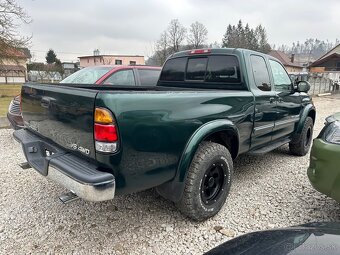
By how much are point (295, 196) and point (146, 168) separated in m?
2.44

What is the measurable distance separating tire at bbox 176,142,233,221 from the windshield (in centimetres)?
391

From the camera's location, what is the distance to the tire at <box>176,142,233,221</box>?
2.79 m

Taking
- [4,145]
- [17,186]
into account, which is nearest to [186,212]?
[17,186]

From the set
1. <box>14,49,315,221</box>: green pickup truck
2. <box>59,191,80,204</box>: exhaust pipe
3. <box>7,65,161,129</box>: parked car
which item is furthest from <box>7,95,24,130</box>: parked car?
<box>59,191,80,204</box>: exhaust pipe

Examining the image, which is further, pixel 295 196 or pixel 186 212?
pixel 295 196

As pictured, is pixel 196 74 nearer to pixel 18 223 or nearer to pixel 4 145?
pixel 18 223

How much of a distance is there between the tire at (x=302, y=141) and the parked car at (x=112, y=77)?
3.40m

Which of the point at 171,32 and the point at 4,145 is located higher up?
the point at 171,32

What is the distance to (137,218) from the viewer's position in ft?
10.2

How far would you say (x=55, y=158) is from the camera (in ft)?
8.00

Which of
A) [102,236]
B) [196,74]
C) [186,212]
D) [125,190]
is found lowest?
[102,236]

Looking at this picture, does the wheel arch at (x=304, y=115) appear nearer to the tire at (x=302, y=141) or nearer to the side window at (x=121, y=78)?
the tire at (x=302, y=141)

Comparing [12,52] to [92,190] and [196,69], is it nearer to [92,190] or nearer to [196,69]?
[196,69]

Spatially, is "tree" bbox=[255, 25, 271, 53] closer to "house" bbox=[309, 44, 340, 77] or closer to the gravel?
"house" bbox=[309, 44, 340, 77]
